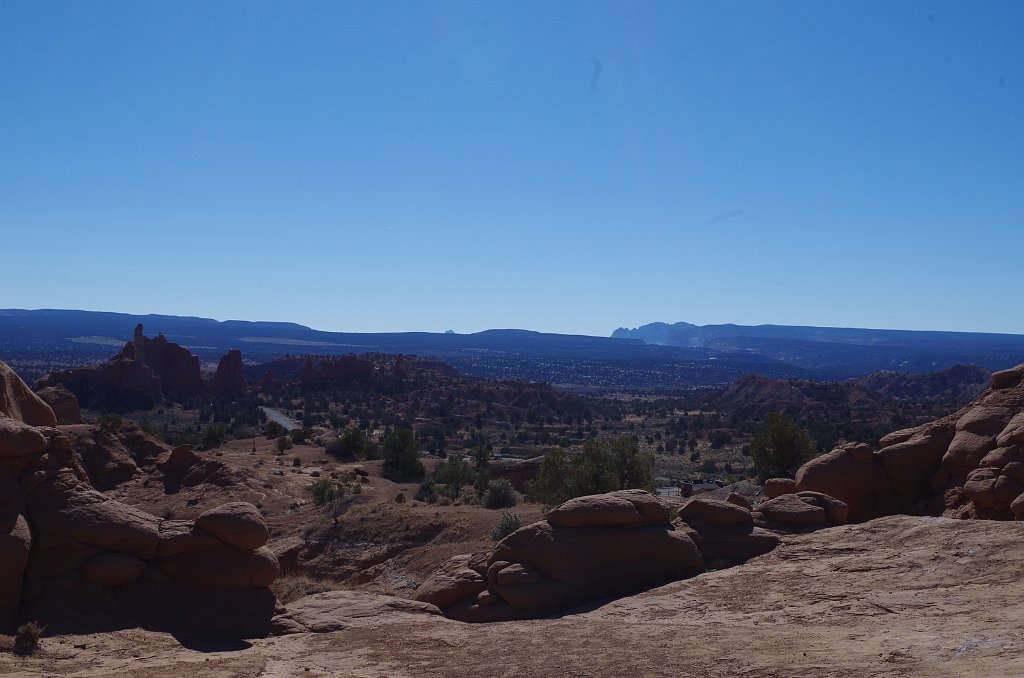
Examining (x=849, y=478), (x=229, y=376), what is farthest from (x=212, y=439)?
(x=849, y=478)

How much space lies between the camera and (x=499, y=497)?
3938 centimetres

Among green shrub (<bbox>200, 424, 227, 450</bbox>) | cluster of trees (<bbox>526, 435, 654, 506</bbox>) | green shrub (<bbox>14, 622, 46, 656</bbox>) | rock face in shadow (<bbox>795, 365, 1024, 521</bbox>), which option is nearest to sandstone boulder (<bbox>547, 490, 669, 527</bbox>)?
rock face in shadow (<bbox>795, 365, 1024, 521</bbox>)

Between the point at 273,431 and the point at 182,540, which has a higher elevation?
the point at 182,540

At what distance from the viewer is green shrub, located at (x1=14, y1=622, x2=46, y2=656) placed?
13.9 meters

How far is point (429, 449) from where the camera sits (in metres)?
71.0

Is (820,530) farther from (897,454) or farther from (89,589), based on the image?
(89,589)

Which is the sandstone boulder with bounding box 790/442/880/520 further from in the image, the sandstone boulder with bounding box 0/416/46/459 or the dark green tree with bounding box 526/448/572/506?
the sandstone boulder with bounding box 0/416/46/459

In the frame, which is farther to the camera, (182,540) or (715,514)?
(715,514)

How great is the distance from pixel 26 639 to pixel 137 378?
253 feet

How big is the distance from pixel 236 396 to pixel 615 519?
277 ft

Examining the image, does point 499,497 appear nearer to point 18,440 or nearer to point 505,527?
point 505,527

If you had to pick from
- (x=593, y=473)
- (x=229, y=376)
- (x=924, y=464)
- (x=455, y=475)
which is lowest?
(x=455, y=475)

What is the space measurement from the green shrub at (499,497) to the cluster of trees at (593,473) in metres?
1.09

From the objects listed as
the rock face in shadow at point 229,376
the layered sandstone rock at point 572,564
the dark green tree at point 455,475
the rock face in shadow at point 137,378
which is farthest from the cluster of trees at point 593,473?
the rock face in shadow at point 229,376
